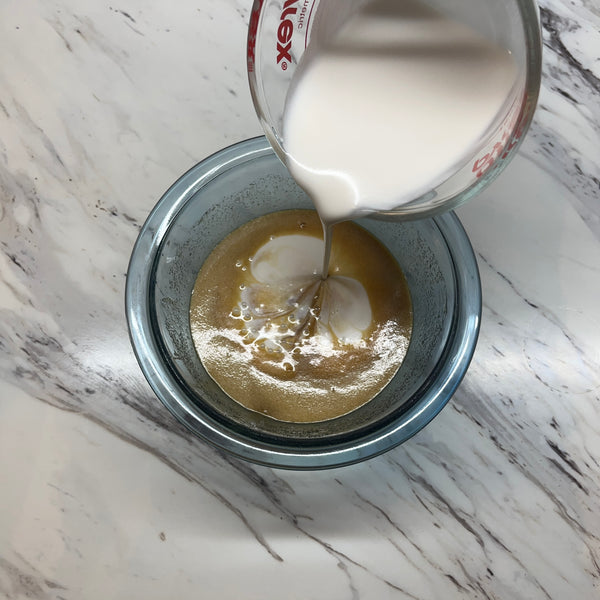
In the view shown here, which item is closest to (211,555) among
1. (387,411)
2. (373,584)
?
(373,584)

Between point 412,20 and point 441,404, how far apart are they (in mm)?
489

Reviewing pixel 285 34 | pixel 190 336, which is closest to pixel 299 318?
pixel 190 336

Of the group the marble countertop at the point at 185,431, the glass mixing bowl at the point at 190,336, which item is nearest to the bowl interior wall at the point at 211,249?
the glass mixing bowl at the point at 190,336

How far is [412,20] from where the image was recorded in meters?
0.70

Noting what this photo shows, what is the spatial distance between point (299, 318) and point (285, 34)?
446 mm

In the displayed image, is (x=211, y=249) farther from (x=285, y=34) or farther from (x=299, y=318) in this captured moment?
(x=285, y=34)

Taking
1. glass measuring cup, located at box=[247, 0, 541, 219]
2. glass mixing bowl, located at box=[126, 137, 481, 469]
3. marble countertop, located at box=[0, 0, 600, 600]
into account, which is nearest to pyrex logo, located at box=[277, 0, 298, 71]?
glass measuring cup, located at box=[247, 0, 541, 219]

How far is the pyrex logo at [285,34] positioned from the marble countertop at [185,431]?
1.00 feet

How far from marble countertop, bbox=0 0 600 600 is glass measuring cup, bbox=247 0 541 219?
0.31 m

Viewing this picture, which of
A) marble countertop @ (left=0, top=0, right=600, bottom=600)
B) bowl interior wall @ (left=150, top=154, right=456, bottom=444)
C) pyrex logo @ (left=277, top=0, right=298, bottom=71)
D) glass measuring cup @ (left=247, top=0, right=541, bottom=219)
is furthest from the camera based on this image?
marble countertop @ (left=0, top=0, right=600, bottom=600)

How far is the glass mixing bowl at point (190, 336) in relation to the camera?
847 mm

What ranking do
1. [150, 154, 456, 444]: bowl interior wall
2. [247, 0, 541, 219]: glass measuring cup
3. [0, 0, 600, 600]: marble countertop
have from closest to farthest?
[247, 0, 541, 219]: glass measuring cup, [150, 154, 456, 444]: bowl interior wall, [0, 0, 600, 600]: marble countertop

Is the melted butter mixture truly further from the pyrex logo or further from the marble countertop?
the pyrex logo

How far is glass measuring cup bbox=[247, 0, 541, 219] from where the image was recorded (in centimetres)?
63
